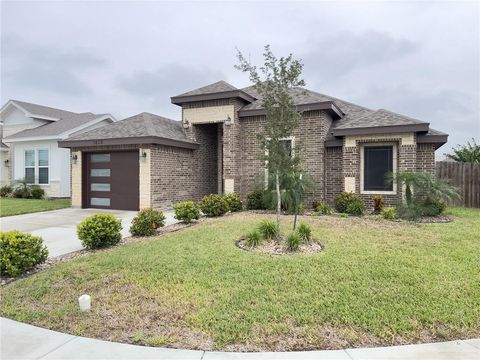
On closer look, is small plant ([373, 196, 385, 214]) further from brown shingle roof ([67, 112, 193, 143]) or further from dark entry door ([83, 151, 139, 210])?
dark entry door ([83, 151, 139, 210])

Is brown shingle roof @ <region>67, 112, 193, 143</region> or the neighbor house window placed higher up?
brown shingle roof @ <region>67, 112, 193, 143</region>

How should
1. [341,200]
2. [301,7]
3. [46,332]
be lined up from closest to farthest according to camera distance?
1. [46,332]
2. [301,7]
3. [341,200]

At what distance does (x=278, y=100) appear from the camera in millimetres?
7055

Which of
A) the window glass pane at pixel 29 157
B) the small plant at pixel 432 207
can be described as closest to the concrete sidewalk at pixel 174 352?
the small plant at pixel 432 207

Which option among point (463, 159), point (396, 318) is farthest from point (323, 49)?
point (463, 159)

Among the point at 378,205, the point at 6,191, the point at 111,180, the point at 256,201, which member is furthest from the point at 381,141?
the point at 6,191

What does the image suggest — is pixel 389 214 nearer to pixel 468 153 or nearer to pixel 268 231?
pixel 268 231

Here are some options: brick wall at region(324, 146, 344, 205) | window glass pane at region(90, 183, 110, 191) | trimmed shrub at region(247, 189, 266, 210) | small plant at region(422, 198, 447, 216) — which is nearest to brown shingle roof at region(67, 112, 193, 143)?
window glass pane at region(90, 183, 110, 191)

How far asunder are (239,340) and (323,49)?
453 inches

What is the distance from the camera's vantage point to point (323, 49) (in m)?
12.4

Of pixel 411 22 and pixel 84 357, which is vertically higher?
pixel 411 22

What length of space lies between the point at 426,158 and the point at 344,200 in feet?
11.6

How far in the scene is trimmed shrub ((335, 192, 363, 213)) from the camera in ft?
38.6

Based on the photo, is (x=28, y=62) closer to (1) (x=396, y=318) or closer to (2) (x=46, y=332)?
(2) (x=46, y=332)
